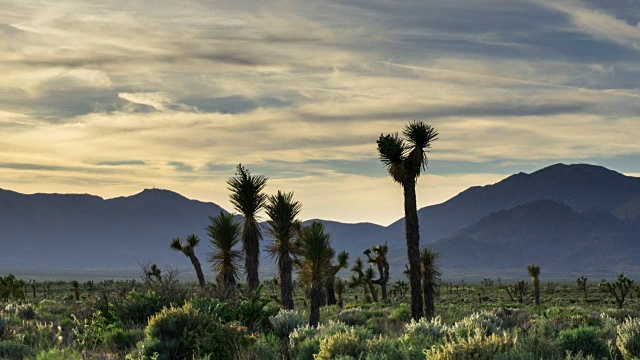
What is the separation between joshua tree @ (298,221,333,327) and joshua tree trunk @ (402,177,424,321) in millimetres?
5328

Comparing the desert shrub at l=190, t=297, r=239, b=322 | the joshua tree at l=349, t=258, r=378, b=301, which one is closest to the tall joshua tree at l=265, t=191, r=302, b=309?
the desert shrub at l=190, t=297, r=239, b=322

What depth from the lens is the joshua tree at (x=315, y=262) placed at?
23.8 meters

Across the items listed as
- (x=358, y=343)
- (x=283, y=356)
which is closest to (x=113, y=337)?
(x=283, y=356)

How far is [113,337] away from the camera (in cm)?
1652

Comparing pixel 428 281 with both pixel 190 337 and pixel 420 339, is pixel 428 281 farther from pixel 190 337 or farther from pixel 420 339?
pixel 190 337

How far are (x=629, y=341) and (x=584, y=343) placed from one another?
2.92ft

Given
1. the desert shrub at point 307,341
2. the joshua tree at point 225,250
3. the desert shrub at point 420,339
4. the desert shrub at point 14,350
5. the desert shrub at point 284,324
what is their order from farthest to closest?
the joshua tree at point 225,250, the desert shrub at point 284,324, the desert shrub at point 14,350, the desert shrub at point 307,341, the desert shrub at point 420,339

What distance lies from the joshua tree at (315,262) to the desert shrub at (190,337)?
978 centimetres

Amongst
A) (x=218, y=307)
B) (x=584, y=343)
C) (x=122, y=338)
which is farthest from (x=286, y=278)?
(x=584, y=343)

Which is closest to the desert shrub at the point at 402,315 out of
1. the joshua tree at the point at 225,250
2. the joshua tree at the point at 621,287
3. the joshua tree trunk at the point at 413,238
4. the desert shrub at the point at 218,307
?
the joshua tree trunk at the point at 413,238

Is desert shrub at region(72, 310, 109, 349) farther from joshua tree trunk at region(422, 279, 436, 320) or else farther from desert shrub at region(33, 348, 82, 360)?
joshua tree trunk at region(422, 279, 436, 320)

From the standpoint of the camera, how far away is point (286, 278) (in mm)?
26578

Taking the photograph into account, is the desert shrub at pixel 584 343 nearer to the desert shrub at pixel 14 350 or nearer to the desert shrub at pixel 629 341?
the desert shrub at pixel 629 341

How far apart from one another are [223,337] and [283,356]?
1.28 metres
